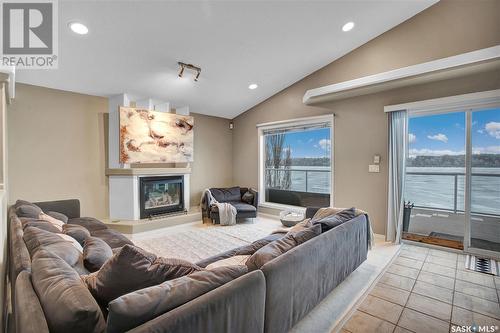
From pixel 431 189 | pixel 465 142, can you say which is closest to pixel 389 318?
pixel 465 142

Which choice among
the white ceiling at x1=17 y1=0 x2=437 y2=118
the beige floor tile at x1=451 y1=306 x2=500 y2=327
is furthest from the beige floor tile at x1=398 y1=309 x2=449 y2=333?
the white ceiling at x1=17 y1=0 x2=437 y2=118

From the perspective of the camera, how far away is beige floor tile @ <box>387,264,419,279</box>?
288 cm

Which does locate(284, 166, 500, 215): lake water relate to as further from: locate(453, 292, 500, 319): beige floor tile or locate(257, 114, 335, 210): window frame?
locate(453, 292, 500, 319): beige floor tile

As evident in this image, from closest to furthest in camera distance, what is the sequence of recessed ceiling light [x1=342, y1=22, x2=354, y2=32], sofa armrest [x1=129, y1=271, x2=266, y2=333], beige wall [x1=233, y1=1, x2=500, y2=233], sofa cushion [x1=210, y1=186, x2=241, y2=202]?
sofa armrest [x1=129, y1=271, x2=266, y2=333] < beige wall [x1=233, y1=1, x2=500, y2=233] < recessed ceiling light [x1=342, y1=22, x2=354, y2=32] < sofa cushion [x1=210, y1=186, x2=241, y2=202]

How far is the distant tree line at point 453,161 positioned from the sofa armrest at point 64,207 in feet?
18.5

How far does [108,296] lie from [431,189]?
5.21 m

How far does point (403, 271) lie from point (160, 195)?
4.47 metres

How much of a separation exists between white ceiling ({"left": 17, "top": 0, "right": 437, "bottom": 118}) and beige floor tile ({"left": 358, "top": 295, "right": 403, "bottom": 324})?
3542 mm

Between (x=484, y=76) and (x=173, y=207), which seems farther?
(x=173, y=207)

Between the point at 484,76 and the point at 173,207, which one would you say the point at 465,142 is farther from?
the point at 173,207

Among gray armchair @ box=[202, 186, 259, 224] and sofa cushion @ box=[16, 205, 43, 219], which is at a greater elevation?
sofa cushion @ box=[16, 205, 43, 219]

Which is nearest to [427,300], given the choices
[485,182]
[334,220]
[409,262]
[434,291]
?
[434,291]

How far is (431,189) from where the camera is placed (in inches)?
174

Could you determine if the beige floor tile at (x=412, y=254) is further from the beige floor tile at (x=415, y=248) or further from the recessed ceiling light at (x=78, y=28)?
the recessed ceiling light at (x=78, y=28)
